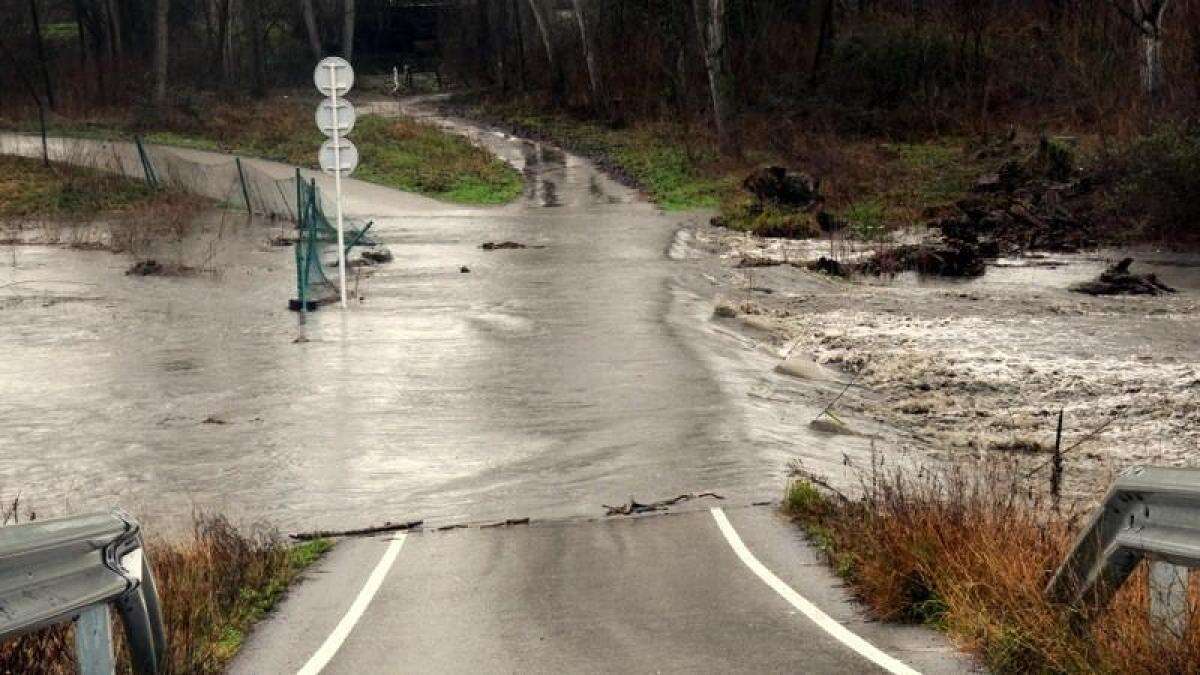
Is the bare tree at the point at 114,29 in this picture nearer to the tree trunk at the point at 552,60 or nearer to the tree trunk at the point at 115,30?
the tree trunk at the point at 115,30

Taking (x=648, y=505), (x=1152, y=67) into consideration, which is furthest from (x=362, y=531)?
(x=1152, y=67)

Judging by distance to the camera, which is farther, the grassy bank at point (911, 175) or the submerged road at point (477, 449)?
the grassy bank at point (911, 175)

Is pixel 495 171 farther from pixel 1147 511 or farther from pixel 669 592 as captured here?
pixel 1147 511

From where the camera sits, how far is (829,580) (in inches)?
404

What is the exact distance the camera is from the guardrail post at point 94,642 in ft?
20.4

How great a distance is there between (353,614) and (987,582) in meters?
4.04

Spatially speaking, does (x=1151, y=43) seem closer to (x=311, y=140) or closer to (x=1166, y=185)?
(x=1166, y=185)

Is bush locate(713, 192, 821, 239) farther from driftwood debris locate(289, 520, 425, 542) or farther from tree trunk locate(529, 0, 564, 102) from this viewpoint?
tree trunk locate(529, 0, 564, 102)

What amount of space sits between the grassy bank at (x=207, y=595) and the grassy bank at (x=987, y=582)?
3886 millimetres

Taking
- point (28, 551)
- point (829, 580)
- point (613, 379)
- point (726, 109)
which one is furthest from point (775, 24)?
point (28, 551)

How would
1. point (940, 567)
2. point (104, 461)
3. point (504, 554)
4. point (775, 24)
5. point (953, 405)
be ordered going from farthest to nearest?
1. point (775, 24)
2. point (953, 405)
3. point (104, 461)
4. point (504, 554)
5. point (940, 567)

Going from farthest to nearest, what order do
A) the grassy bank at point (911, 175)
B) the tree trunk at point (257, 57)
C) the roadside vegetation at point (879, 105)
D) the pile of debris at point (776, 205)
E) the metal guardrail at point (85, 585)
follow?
the tree trunk at point (257, 57)
the roadside vegetation at point (879, 105)
the pile of debris at point (776, 205)
the grassy bank at point (911, 175)
the metal guardrail at point (85, 585)

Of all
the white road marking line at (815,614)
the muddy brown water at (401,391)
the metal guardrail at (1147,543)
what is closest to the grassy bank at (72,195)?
the muddy brown water at (401,391)

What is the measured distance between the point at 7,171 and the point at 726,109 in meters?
22.9
